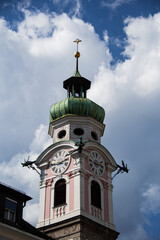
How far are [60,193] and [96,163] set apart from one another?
355cm

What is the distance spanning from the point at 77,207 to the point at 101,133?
343 inches

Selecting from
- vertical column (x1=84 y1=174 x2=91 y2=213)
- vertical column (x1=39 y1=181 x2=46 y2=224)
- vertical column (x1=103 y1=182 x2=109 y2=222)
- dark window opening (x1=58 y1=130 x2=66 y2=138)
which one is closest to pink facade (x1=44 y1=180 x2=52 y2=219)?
vertical column (x1=39 y1=181 x2=46 y2=224)

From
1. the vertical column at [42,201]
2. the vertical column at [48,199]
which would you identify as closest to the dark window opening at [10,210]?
the vertical column at [48,199]

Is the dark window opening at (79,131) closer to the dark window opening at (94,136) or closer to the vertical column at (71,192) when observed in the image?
the dark window opening at (94,136)

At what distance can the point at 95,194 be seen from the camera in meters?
32.6

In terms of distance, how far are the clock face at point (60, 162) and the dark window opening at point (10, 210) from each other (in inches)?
465

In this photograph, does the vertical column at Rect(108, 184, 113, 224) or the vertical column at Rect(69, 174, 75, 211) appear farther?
the vertical column at Rect(108, 184, 113, 224)

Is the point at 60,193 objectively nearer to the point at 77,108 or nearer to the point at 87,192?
the point at 87,192

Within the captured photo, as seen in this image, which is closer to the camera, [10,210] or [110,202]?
[10,210]

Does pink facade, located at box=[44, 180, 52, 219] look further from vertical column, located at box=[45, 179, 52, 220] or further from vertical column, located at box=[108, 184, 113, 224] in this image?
vertical column, located at box=[108, 184, 113, 224]

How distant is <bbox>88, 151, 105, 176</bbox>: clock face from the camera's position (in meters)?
33.3

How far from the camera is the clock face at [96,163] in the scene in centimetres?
3334

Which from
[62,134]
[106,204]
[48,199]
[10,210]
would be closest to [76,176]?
[48,199]

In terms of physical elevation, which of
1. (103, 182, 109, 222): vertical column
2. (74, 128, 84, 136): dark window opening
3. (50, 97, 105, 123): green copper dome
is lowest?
(103, 182, 109, 222): vertical column
